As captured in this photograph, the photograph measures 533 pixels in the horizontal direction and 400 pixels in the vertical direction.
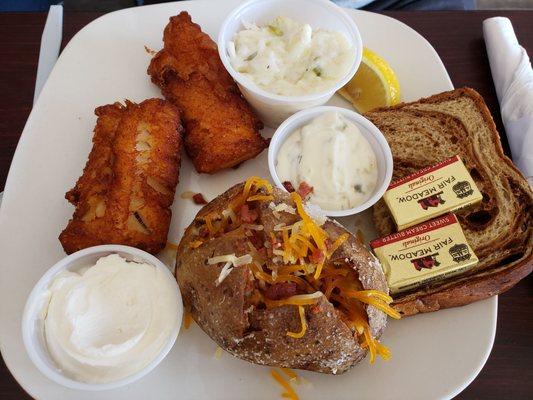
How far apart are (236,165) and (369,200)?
532 millimetres

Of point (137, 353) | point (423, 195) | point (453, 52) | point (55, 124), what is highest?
point (453, 52)

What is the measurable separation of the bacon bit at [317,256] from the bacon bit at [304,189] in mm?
336

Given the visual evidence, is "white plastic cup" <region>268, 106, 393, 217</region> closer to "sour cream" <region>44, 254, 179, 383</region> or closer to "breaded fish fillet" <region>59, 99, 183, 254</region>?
"breaded fish fillet" <region>59, 99, 183, 254</region>

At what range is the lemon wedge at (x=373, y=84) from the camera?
193 cm

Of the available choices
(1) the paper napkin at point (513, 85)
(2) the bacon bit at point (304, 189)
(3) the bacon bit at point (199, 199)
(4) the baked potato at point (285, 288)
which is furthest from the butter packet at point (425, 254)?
(3) the bacon bit at point (199, 199)

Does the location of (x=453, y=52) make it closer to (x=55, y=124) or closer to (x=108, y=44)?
(x=108, y=44)

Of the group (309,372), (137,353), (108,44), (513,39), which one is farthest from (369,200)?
(108,44)

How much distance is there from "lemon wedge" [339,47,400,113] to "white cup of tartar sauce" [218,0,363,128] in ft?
0.36

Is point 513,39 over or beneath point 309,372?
over

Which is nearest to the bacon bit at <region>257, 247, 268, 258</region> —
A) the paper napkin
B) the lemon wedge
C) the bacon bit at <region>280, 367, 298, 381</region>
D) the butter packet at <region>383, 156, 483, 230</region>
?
the bacon bit at <region>280, 367, 298, 381</region>

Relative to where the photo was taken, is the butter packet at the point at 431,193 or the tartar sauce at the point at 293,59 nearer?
the butter packet at the point at 431,193

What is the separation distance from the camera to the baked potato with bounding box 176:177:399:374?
52.3 inches

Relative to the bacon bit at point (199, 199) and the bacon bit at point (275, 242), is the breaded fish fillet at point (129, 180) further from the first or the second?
the bacon bit at point (275, 242)

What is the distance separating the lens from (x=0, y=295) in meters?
1.59
